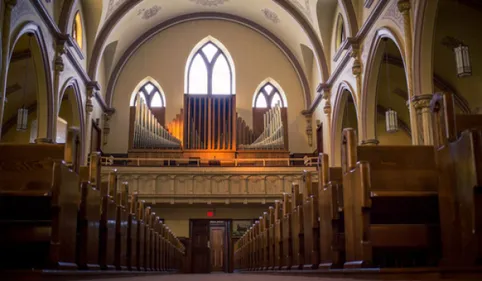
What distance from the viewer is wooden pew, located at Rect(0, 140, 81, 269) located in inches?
186

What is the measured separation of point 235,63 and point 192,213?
725 cm

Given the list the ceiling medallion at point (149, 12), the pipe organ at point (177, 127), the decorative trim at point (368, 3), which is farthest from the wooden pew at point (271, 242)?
the ceiling medallion at point (149, 12)

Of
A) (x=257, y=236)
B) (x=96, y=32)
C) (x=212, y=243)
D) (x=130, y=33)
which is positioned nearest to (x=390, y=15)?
(x=257, y=236)

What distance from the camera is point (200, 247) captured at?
19.6m

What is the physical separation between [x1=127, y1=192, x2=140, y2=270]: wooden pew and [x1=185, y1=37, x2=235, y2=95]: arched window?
14.5 meters

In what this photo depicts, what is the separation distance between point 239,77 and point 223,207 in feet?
20.6

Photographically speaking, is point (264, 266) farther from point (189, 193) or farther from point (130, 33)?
point (130, 33)

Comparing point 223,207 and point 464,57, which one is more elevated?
point 464,57

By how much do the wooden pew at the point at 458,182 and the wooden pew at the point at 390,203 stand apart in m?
0.40

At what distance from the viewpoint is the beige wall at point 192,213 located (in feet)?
63.5

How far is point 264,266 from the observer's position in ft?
34.7

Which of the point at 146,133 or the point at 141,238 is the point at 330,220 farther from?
the point at 146,133

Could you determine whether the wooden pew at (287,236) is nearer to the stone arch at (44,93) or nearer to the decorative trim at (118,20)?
the stone arch at (44,93)

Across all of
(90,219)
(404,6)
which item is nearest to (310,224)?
(90,219)
